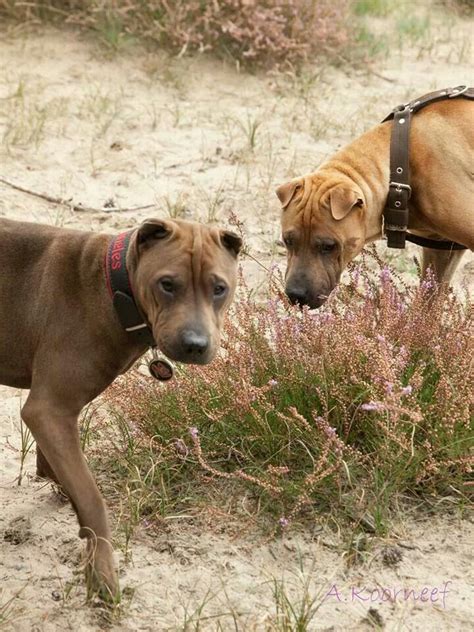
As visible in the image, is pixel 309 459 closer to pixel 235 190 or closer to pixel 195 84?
pixel 235 190

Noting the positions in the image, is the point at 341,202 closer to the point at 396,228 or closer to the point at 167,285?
the point at 396,228

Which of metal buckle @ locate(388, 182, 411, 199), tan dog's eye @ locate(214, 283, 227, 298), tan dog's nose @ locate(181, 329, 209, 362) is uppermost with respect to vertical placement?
tan dog's eye @ locate(214, 283, 227, 298)

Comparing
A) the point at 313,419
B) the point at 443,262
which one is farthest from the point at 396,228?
the point at 313,419

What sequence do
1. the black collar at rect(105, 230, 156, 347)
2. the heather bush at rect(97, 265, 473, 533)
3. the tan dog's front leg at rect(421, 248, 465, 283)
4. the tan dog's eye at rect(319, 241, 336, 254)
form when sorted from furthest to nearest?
the tan dog's front leg at rect(421, 248, 465, 283) < the tan dog's eye at rect(319, 241, 336, 254) < the heather bush at rect(97, 265, 473, 533) < the black collar at rect(105, 230, 156, 347)

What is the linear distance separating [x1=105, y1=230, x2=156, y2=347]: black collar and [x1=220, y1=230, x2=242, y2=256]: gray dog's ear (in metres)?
0.34

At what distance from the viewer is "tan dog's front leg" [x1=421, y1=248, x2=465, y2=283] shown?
19.0 feet

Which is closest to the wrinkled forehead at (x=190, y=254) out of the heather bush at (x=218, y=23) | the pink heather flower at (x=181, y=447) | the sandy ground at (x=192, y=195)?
the pink heather flower at (x=181, y=447)

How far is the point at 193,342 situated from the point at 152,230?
0.47 meters

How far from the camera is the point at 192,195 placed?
24.1ft

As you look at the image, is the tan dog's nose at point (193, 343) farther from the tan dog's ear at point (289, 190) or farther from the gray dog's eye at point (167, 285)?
the tan dog's ear at point (289, 190)

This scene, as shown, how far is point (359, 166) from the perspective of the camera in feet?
18.2

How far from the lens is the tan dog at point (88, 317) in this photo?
3656 mm

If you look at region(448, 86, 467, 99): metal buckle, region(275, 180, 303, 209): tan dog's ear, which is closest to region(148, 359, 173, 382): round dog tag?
region(275, 180, 303, 209): tan dog's ear

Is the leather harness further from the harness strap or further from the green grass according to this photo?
the green grass
